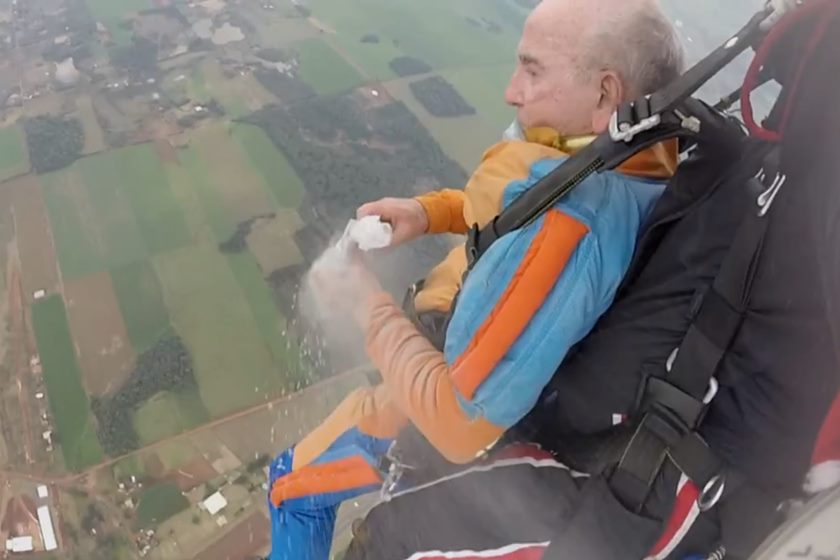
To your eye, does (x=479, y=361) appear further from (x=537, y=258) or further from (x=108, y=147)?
(x=108, y=147)

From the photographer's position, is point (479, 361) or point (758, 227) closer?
point (758, 227)

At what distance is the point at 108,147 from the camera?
466 centimetres

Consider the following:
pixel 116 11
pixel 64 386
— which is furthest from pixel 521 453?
pixel 116 11

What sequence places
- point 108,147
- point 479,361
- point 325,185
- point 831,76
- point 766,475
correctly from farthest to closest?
1. point 108,147
2. point 325,185
3. point 479,361
4. point 766,475
5. point 831,76

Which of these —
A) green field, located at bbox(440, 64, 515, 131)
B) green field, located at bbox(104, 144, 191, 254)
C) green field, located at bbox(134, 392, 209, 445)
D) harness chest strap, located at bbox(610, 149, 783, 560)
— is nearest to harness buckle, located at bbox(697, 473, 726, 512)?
harness chest strap, located at bbox(610, 149, 783, 560)

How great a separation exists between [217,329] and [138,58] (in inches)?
91.6

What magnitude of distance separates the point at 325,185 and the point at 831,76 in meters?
3.71

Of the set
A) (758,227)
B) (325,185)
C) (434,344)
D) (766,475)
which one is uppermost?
(758,227)

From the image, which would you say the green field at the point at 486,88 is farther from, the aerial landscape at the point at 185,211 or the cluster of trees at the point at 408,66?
the cluster of trees at the point at 408,66

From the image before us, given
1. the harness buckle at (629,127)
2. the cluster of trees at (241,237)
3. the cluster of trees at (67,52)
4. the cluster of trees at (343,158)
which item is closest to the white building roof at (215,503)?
the cluster of trees at (343,158)

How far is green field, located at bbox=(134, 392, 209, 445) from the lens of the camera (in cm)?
Result: 330

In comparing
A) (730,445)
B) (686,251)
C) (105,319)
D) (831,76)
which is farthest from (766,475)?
(105,319)

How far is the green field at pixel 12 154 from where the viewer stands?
4500 millimetres

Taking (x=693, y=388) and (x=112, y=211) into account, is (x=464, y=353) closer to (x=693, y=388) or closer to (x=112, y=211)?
(x=693, y=388)
